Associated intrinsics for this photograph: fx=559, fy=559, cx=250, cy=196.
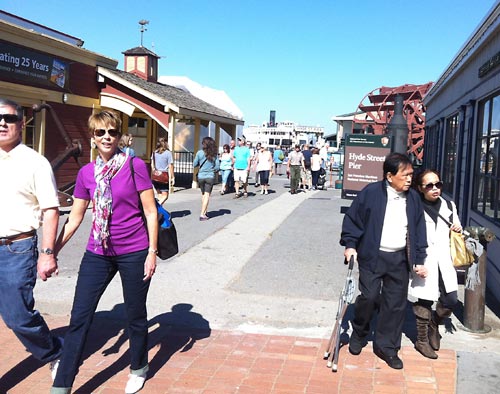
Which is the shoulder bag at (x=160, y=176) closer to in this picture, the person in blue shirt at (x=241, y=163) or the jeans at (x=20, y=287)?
the person in blue shirt at (x=241, y=163)

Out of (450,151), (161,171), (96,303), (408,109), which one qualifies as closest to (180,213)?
(161,171)

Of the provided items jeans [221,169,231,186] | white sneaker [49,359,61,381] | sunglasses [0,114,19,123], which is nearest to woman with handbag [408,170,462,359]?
white sneaker [49,359,61,381]

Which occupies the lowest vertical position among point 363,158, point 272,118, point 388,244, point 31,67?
point 388,244

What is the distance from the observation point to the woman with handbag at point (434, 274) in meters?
4.41

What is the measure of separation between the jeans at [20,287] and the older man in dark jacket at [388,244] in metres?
2.25

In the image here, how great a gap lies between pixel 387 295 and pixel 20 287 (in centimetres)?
264

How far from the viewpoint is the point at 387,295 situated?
433cm

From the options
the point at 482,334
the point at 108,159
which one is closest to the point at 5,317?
the point at 108,159

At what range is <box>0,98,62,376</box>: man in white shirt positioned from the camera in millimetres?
3428

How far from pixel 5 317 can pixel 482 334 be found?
3857 millimetres

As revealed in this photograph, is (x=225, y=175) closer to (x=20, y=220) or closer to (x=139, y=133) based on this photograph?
(x=139, y=133)

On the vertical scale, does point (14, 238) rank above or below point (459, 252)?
above

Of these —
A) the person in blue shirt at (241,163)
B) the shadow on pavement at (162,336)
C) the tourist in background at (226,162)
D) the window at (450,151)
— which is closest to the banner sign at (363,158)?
the window at (450,151)

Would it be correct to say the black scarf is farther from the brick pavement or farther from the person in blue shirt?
the person in blue shirt
